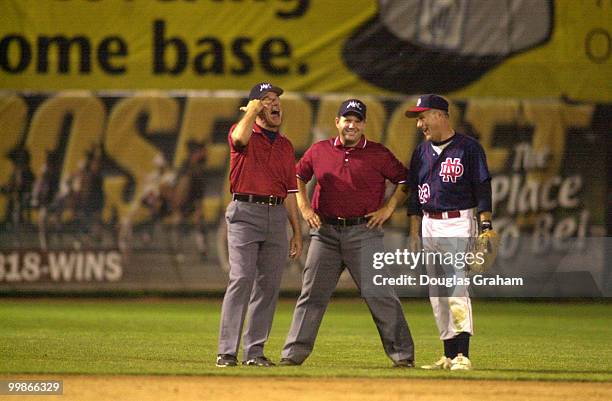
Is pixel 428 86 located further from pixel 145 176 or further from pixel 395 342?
pixel 395 342

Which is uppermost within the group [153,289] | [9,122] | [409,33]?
[409,33]

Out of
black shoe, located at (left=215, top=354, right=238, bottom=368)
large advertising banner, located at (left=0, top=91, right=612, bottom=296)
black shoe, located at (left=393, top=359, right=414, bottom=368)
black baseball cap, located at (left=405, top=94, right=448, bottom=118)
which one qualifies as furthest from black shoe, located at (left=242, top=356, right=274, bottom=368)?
large advertising banner, located at (left=0, top=91, right=612, bottom=296)

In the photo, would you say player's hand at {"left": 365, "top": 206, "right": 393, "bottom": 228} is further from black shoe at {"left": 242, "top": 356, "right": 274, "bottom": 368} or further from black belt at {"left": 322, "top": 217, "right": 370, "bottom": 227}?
black shoe at {"left": 242, "top": 356, "right": 274, "bottom": 368}

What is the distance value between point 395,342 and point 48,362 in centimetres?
264

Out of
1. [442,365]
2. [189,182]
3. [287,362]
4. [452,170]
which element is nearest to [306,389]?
[287,362]

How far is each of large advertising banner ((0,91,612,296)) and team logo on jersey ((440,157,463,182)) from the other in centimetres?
830

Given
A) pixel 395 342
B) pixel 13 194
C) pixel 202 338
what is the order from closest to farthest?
pixel 395 342 → pixel 202 338 → pixel 13 194

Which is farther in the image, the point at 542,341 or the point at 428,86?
the point at 428,86

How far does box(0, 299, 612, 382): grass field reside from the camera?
29.9 ft

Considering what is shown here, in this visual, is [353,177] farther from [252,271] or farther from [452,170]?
[252,271]

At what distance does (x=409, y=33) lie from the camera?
17.4m

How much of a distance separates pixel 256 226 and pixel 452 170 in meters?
1.47

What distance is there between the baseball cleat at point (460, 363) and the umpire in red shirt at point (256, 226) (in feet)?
4.37

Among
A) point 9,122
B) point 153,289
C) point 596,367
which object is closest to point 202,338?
point 596,367
